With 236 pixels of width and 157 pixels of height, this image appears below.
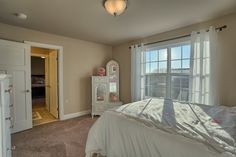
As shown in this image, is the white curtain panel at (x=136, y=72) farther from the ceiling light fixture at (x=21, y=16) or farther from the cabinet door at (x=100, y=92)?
the ceiling light fixture at (x=21, y=16)

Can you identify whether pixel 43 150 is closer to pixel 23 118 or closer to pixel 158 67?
pixel 23 118

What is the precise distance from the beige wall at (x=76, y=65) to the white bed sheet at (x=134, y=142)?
225cm

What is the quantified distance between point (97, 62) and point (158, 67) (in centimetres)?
197

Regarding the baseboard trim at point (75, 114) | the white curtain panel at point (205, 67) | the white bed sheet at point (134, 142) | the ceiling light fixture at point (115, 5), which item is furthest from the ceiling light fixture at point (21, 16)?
the white curtain panel at point (205, 67)

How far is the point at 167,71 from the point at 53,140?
115 inches

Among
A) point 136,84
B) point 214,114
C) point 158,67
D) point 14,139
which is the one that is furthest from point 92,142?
point 158,67

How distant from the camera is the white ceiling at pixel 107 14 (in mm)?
2059

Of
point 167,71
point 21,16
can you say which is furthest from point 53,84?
point 167,71

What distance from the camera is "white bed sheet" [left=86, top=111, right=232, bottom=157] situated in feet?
3.41

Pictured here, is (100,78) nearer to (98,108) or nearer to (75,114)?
(98,108)

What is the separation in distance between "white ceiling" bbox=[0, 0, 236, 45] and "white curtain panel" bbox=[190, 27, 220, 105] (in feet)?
1.24

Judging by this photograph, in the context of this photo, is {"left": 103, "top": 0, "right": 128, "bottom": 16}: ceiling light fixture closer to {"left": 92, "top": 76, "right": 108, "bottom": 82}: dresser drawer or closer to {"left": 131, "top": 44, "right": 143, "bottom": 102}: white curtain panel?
{"left": 131, "top": 44, "right": 143, "bottom": 102}: white curtain panel

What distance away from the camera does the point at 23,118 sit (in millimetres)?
3014

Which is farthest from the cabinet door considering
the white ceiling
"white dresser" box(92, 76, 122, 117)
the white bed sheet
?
the white bed sheet
